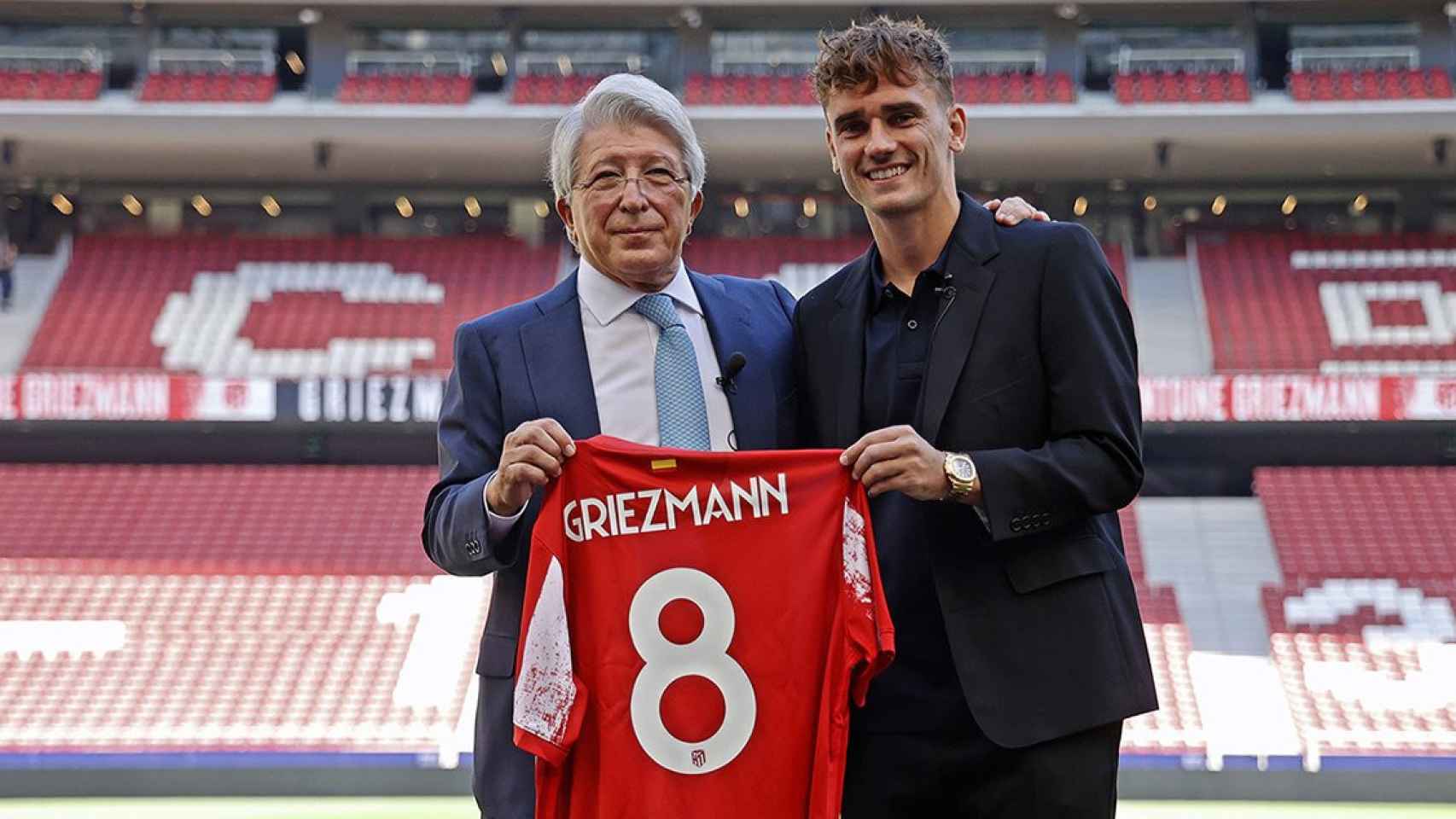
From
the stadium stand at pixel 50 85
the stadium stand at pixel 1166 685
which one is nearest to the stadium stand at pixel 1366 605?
the stadium stand at pixel 1166 685

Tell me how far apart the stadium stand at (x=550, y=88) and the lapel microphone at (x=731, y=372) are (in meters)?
15.2

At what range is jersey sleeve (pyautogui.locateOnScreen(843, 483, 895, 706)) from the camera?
2.41 metres

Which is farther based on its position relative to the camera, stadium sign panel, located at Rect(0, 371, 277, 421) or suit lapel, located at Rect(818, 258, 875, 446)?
stadium sign panel, located at Rect(0, 371, 277, 421)

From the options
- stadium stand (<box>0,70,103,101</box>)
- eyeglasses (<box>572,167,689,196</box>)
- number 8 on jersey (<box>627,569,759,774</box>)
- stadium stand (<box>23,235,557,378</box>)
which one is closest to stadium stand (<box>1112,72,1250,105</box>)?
stadium stand (<box>23,235,557,378</box>)

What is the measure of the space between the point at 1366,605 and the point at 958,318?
1246 centimetres

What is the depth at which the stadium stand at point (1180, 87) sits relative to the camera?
17422 millimetres

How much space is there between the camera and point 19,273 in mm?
18703

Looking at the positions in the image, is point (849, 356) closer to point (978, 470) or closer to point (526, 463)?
point (978, 470)

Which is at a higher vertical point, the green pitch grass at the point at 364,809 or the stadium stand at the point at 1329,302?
the stadium stand at the point at 1329,302

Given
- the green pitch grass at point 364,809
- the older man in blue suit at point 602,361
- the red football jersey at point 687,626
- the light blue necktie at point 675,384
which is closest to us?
the red football jersey at point 687,626

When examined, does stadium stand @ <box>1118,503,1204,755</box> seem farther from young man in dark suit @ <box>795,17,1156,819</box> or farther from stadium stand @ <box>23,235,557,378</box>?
young man in dark suit @ <box>795,17,1156,819</box>

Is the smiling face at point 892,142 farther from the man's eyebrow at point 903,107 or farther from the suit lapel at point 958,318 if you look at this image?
the suit lapel at point 958,318

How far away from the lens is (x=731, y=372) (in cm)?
277

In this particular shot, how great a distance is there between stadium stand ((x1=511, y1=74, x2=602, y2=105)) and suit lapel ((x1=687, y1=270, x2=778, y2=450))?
15020 millimetres
